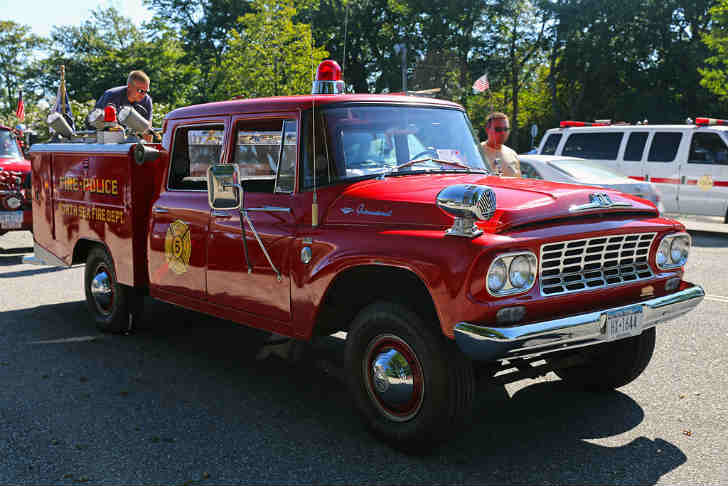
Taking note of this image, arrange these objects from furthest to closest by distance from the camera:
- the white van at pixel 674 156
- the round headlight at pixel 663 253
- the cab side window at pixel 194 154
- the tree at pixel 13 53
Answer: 1. the tree at pixel 13 53
2. the white van at pixel 674 156
3. the cab side window at pixel 194 154
4. the round headlight at pixel 663 253

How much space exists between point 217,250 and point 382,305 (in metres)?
1.64

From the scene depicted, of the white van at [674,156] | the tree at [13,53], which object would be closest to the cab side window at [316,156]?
the white van at [674,156]

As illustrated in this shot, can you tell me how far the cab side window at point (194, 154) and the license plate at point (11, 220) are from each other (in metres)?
7.45

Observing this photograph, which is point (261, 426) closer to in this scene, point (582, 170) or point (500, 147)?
point (500, 147)

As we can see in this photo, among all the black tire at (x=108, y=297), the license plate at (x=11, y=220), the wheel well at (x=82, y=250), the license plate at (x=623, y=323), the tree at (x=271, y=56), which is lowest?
the license plate at (x=11, y=220)

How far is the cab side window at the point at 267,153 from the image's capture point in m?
4.73

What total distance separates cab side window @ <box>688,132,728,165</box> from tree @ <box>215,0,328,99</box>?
14524 mm

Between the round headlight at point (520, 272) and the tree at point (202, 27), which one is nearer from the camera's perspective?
the round headlight at point (520, 272)

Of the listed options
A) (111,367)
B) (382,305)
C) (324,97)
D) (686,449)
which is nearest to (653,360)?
(686,449)

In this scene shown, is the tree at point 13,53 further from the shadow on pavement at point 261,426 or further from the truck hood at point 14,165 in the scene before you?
the shadow on pavement at point 261,426

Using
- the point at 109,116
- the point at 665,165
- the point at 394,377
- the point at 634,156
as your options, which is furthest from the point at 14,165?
the point at 665,165

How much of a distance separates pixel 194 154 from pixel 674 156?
11529 mm

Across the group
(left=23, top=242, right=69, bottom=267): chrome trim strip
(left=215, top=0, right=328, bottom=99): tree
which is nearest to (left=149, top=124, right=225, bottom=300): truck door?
(left=23, top=242, right=69, bottom=267): chrome trim strip

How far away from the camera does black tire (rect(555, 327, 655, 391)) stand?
4.75 metres
